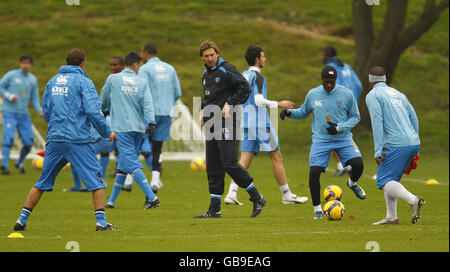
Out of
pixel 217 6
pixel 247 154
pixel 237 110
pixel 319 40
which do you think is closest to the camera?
pixel 237 110

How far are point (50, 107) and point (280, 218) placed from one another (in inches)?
131

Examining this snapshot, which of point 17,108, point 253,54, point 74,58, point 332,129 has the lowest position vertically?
point 17,108

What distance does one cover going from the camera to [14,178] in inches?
695

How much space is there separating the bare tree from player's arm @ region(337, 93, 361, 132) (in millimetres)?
12617

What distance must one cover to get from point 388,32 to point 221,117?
13971mm

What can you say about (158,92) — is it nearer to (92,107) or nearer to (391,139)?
(92,107)

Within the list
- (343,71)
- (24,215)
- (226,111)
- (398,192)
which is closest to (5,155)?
(343,71)

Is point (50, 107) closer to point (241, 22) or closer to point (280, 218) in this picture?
point (280, 218)

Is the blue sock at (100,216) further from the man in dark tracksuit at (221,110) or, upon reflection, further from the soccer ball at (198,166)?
the soccer ball at (198,166)

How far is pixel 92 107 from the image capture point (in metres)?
9.52

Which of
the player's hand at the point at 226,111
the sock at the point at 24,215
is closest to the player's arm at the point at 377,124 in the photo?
the player's hand at the point at 226,111

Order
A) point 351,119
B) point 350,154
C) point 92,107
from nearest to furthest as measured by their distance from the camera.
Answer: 1. point 92,107
2. point 351,119
3. point 350,154

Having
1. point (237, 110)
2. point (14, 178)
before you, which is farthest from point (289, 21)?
point (237, 110)

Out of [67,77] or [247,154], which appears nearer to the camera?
[67,77]
